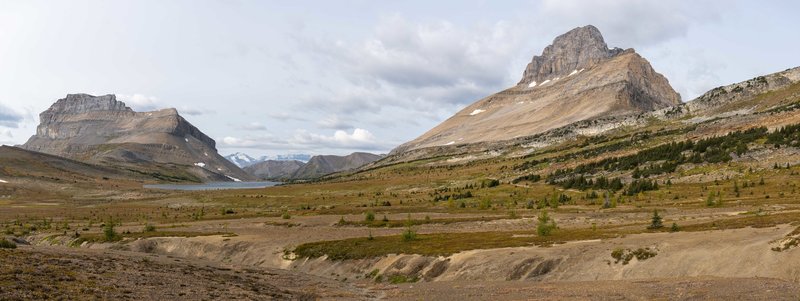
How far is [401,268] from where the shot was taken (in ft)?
171

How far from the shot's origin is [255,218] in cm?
10931

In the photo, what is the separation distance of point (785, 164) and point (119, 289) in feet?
463

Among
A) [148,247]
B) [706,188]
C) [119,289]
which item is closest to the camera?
[119,289]

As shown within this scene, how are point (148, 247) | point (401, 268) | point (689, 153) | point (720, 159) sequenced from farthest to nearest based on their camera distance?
1. point (689, 153)
2. point (720, 159)
3. point (148, 247)
4. point (401, 268)

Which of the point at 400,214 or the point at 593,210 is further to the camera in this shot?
the point at 400,214

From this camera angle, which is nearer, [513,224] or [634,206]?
[513,224]

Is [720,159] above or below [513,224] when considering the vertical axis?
above

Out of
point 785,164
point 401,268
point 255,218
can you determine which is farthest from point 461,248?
point 785,164

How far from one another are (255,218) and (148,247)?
1417 inches

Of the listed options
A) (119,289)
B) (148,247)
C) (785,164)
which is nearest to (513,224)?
(148,247)

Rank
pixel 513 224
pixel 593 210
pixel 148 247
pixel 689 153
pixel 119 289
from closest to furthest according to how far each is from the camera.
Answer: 1. pixel 119 289
2. pixel 148 247
3. pixel 513 224
4. pixel 593 210
5. pixel 689 153

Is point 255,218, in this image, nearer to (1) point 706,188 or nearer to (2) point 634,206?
(2) point 634,206

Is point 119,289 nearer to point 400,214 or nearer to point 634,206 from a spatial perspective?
point 400,214

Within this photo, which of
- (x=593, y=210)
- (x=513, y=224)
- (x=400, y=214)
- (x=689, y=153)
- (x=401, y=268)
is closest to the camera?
(x=401, y=268)
